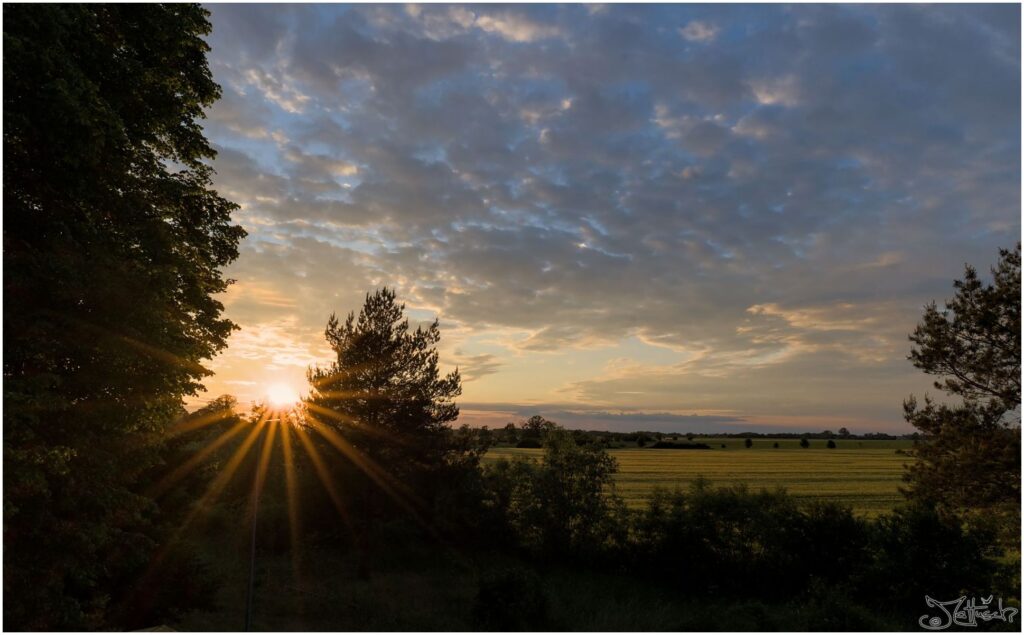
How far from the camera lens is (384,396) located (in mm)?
28438

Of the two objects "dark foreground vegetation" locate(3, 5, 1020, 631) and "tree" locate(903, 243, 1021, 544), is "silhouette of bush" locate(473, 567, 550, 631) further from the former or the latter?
"tree" locate(903, 243, 1021, 544)

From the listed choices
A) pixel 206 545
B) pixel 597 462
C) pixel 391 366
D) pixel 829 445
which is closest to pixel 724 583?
pixel 597 462

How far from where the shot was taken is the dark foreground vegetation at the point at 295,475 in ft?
37.6

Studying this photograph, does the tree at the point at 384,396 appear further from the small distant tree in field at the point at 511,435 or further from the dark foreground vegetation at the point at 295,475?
the small distant tree in field at the point at 511,435

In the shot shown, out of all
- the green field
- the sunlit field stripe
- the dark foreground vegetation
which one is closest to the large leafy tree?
the dark foreground vegetation

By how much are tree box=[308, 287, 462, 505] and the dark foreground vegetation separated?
110mm

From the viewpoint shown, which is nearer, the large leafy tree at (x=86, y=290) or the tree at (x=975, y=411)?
the large leafy tree at (x=86, y=290)

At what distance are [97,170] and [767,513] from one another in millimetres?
28781

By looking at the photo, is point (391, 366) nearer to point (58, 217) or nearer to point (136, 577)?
point (136, 577)

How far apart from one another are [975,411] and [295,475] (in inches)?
1308

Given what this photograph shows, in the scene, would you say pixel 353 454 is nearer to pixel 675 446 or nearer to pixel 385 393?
pixel 385 393

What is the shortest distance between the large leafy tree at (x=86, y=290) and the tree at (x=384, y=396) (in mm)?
13201

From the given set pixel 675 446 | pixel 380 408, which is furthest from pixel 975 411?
pixel 675 446

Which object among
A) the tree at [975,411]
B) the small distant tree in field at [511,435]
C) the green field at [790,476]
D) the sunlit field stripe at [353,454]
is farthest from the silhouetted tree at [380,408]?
the small distant tree in field at [511,435]
